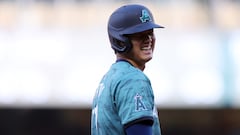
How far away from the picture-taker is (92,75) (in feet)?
28.8

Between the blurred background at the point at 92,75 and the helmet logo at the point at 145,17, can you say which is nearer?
the helmet logo at the point at 145,17

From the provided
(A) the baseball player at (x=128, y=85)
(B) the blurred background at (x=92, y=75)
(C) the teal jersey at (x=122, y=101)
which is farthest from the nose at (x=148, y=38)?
(B) the blurred background at (x=92, y=75)

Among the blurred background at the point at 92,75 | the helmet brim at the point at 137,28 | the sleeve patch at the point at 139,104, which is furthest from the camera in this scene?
the blurred background at the point at 92,75

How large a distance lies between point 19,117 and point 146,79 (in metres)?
5.77

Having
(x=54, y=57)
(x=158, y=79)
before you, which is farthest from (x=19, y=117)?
(x=158, y=79)

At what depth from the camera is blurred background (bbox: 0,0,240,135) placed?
8.58 meters

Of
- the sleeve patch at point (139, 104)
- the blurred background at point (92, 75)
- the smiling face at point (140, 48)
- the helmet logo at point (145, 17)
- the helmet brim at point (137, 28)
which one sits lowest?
the blurred background at point (92, 75)

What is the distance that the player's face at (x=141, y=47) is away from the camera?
3.07 metres

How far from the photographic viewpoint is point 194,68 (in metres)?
8.73

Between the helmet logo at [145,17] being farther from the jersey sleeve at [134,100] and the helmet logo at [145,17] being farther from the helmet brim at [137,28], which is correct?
the jersey sleeve at [134,100]

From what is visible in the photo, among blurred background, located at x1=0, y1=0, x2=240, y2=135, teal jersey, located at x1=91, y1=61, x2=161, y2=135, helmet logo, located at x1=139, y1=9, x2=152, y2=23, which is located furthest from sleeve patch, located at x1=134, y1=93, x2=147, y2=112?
blurred background, located at x1=0, y1=0, x2=240, y2=135

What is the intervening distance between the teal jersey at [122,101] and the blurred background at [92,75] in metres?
5.51

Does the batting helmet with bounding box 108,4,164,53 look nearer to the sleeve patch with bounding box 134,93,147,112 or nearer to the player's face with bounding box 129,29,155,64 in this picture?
the player's face with bounding box 129,29,155,64

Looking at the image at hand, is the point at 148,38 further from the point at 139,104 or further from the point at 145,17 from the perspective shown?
the point at 139,104
